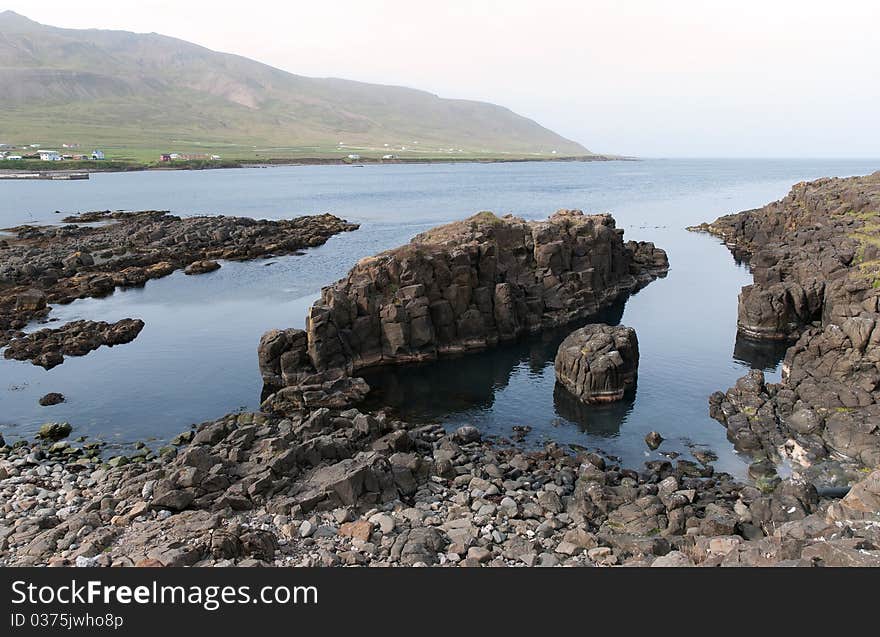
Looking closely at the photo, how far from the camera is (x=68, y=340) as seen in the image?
2643 inches

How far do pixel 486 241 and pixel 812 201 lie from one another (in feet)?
224

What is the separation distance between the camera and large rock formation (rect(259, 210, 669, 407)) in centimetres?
5875

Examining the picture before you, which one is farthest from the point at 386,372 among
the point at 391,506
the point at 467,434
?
the point at 391,506

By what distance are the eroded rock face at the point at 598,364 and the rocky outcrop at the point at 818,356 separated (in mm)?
7418

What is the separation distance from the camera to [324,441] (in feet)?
132

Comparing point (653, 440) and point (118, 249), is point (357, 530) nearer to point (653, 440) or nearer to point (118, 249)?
point (653, 440)

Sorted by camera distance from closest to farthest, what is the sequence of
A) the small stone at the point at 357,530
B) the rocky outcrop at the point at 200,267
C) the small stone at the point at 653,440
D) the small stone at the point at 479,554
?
1. the small stone at the point at 479,554
2. the small stone at the point at 357,530
3. the small stone at the point at 653,440
4. the rocky outcrop at the point at 200,267

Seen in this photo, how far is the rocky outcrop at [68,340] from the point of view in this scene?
6353 cm

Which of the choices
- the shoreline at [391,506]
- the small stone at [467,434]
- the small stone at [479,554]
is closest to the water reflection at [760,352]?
the shoreline at [391,506]

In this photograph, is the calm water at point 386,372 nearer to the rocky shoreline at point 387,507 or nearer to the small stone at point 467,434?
the small stone at point 467,434

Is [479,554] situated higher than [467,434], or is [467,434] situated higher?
[479,554]

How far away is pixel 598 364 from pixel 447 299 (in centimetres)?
1958
